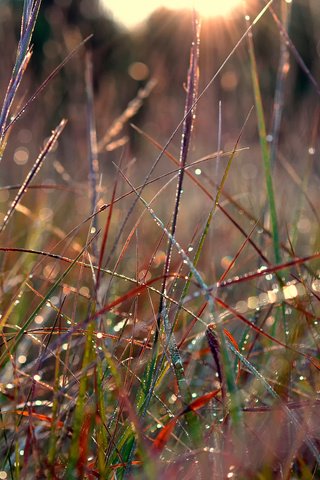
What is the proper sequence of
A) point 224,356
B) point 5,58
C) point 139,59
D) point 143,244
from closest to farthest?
point 224,356
point 143,244
point 5,58
point 139,59

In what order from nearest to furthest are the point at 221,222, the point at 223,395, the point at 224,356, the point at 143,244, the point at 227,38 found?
the point at 224,356 < the point at 223,395 < the point at 143,244 < the point at 221,222 < the point at 227,38

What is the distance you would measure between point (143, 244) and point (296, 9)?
11.1 m

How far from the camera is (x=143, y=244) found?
2.32 meters

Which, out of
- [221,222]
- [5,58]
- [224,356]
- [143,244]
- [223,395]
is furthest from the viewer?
[221,222]

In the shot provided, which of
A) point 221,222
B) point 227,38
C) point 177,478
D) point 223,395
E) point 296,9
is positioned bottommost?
point 177,478

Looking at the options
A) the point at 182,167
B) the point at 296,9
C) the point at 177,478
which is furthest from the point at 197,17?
the point at 296,9

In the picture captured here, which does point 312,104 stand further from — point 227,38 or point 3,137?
point 227,38

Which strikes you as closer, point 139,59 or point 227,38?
point 227,38

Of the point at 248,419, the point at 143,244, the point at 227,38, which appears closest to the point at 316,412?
the point at 248,419

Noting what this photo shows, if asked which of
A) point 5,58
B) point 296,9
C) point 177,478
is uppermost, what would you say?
point 296,9

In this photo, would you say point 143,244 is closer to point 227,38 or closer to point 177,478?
point 177,478

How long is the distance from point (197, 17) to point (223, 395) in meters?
0.44

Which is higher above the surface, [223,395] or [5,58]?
[5,58]

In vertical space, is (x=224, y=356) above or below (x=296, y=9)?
below
